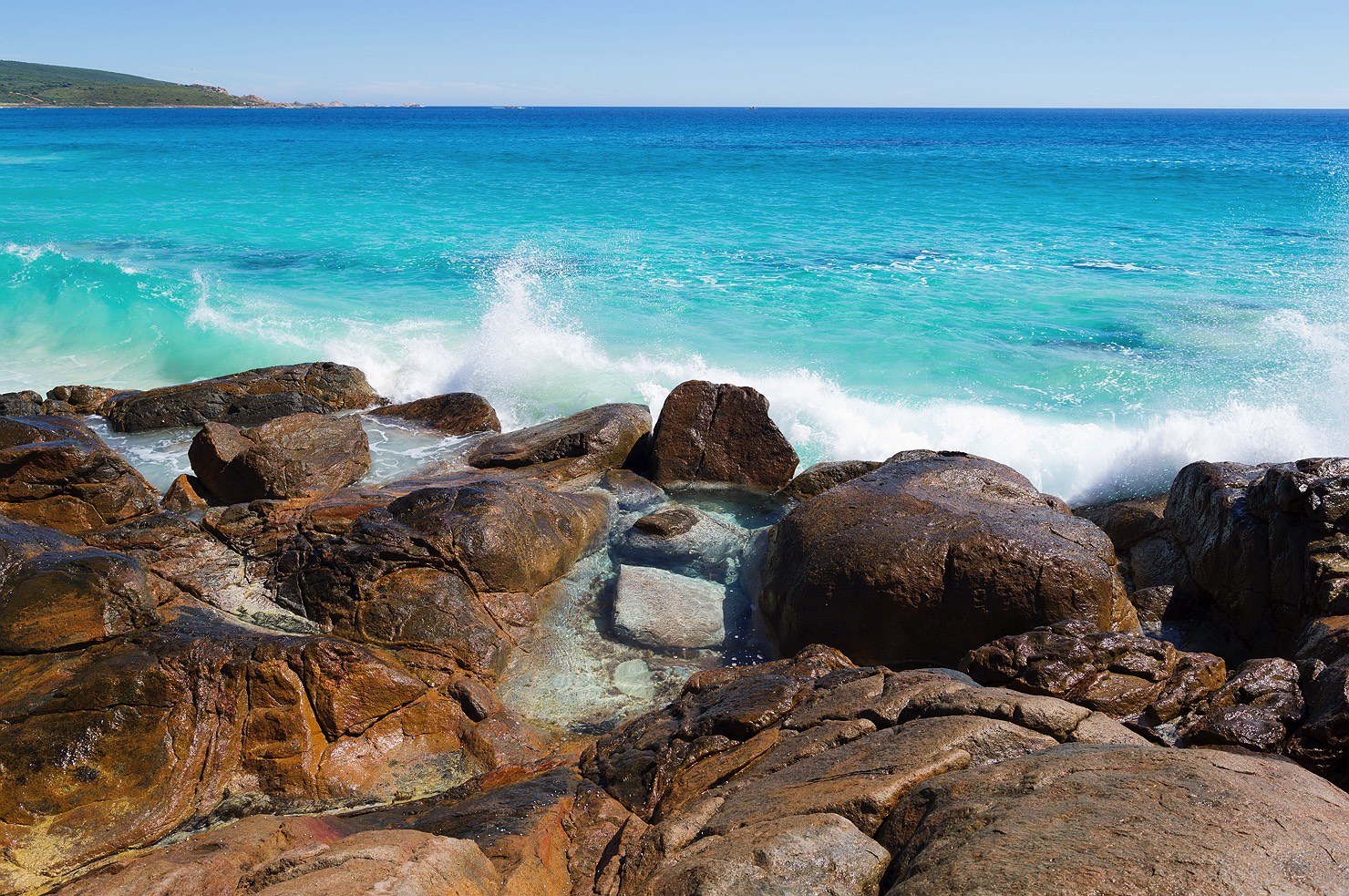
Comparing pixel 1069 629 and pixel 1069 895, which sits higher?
pixel 1069 895

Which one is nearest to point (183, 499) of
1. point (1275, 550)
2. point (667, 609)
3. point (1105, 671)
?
point (667, 609)

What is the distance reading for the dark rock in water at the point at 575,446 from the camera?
9078 mm

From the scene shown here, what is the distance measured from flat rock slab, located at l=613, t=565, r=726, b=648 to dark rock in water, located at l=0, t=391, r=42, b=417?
8289mm

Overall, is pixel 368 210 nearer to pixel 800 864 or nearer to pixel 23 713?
pixel 23 713

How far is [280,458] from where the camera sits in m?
8.32

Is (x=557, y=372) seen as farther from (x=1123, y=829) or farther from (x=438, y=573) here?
(x=1123, y=829)

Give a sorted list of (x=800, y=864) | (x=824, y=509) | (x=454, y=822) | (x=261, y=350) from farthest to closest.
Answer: (x=261, y=350) → (x=824, y=509) → (x=454, y=822) → (x=800, y=864)

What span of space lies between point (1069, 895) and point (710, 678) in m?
2.82

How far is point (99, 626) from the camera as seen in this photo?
476 cm

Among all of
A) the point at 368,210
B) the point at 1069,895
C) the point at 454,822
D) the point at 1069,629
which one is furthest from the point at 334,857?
the point at 368,210

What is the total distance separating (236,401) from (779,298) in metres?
10.4

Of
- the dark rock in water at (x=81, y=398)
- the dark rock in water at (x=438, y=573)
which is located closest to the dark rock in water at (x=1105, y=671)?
the dark rock in water at (x=438, y=573)

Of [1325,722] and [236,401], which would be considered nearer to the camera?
[1325,722]

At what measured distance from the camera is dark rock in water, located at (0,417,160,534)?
7191 millimetres
